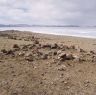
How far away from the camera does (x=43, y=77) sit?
693cm

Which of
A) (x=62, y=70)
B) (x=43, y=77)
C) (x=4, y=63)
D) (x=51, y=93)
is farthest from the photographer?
(x=4, y=63)

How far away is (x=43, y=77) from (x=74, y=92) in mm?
1147

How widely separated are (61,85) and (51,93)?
1.63 ft

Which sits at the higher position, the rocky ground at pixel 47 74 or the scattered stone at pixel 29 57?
the scattered stone at pixel 29 57

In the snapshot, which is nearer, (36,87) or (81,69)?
(36,87)

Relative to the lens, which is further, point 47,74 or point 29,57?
point 29,57

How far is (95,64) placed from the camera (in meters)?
8.13

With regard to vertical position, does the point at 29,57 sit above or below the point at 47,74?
above

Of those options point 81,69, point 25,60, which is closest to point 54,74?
point 81,69

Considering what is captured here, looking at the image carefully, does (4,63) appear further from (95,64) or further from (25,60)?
(95,64)

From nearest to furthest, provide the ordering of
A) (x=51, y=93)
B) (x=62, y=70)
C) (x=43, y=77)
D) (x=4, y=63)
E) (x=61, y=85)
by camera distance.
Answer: (x=51, y=93), (x=61, y=85), (x=43, y=77), (x=62, y=70), (x=4, y=63)

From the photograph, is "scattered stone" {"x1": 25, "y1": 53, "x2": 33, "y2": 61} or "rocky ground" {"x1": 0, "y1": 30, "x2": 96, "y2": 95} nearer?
"rocky ground" {"x1": 0, "y1": 30, "x2": 96, "y2": 95}

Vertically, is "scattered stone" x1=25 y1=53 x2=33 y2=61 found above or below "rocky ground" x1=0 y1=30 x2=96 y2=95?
above

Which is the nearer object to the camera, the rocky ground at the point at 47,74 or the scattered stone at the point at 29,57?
the rocky ground at the point at 47,74
